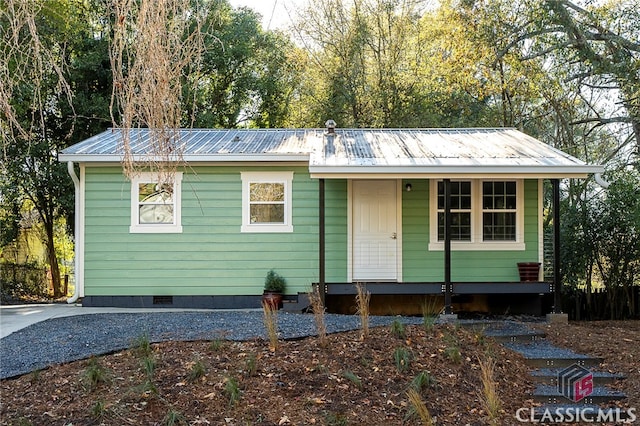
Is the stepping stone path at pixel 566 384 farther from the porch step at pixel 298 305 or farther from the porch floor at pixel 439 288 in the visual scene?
the porch step at pixel 298 305

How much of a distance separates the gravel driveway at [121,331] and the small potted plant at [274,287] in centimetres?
66

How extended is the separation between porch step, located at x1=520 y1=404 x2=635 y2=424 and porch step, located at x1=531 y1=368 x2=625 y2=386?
0.61 m

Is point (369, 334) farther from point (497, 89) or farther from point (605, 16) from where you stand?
point (497, 89)

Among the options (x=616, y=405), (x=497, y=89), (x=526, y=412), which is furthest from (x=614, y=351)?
(x=497, y=89)

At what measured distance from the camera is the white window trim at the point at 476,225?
1099 cm

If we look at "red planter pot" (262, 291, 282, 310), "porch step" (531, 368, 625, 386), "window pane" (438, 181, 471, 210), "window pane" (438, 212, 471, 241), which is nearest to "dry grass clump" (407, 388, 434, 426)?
"porch step" (531, 368, 625, 386)

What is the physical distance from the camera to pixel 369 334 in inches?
284

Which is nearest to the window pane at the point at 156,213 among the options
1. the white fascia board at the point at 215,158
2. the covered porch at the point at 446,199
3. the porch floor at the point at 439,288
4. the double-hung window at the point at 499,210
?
the white fascia board at the point at 215,158

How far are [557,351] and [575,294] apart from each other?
6.43m

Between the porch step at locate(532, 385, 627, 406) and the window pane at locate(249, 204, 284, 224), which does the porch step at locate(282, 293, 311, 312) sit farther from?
the porch step at locate(532, 385, 627, 406)

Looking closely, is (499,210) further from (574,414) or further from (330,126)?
(574,414)

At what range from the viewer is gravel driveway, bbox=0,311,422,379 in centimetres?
662

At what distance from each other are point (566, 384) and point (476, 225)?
4.88m

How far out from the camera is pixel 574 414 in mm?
5684
